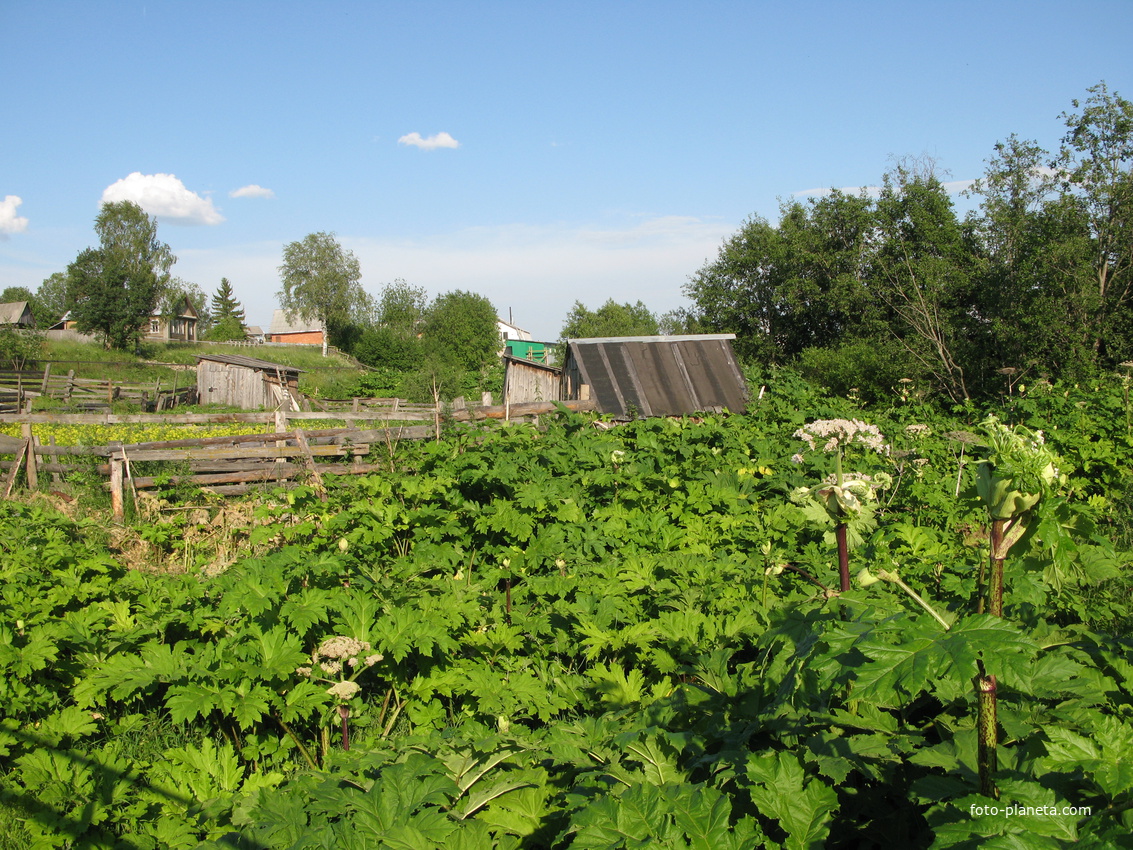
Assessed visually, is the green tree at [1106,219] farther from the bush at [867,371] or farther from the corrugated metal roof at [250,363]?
the corrugated metal roof at [250,363]

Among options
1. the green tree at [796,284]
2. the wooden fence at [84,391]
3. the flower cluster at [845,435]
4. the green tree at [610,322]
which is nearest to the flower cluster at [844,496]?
the flower cluster at [845,435]

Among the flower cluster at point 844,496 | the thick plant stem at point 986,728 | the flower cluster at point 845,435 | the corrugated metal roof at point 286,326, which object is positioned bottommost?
the thick plant stem at point 986,728

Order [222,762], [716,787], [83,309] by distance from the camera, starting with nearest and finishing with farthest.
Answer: [716,787]
[222,762]
[83,309]

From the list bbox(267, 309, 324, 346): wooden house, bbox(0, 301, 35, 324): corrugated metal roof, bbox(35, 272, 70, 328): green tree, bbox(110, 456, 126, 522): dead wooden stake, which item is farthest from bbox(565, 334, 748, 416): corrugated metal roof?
bbox(35, 272, 70, 328): green tree

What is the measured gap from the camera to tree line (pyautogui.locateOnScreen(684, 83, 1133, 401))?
12.8m

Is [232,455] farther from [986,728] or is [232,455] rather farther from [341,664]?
[986,728]

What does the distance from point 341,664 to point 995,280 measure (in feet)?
51.0

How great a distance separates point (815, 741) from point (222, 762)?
A: 9.37 ft

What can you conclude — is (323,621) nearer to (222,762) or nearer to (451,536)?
(222,762)

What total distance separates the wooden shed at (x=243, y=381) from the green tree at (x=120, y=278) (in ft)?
59.2

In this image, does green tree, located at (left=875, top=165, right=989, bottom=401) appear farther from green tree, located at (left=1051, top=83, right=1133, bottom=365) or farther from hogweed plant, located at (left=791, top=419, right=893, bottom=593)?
hogweed plant, located at (left=791, top=419, right=893, bottom=593)

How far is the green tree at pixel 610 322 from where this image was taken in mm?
52062

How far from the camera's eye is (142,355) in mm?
53375

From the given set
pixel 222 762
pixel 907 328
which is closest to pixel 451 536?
pixel 222 762
